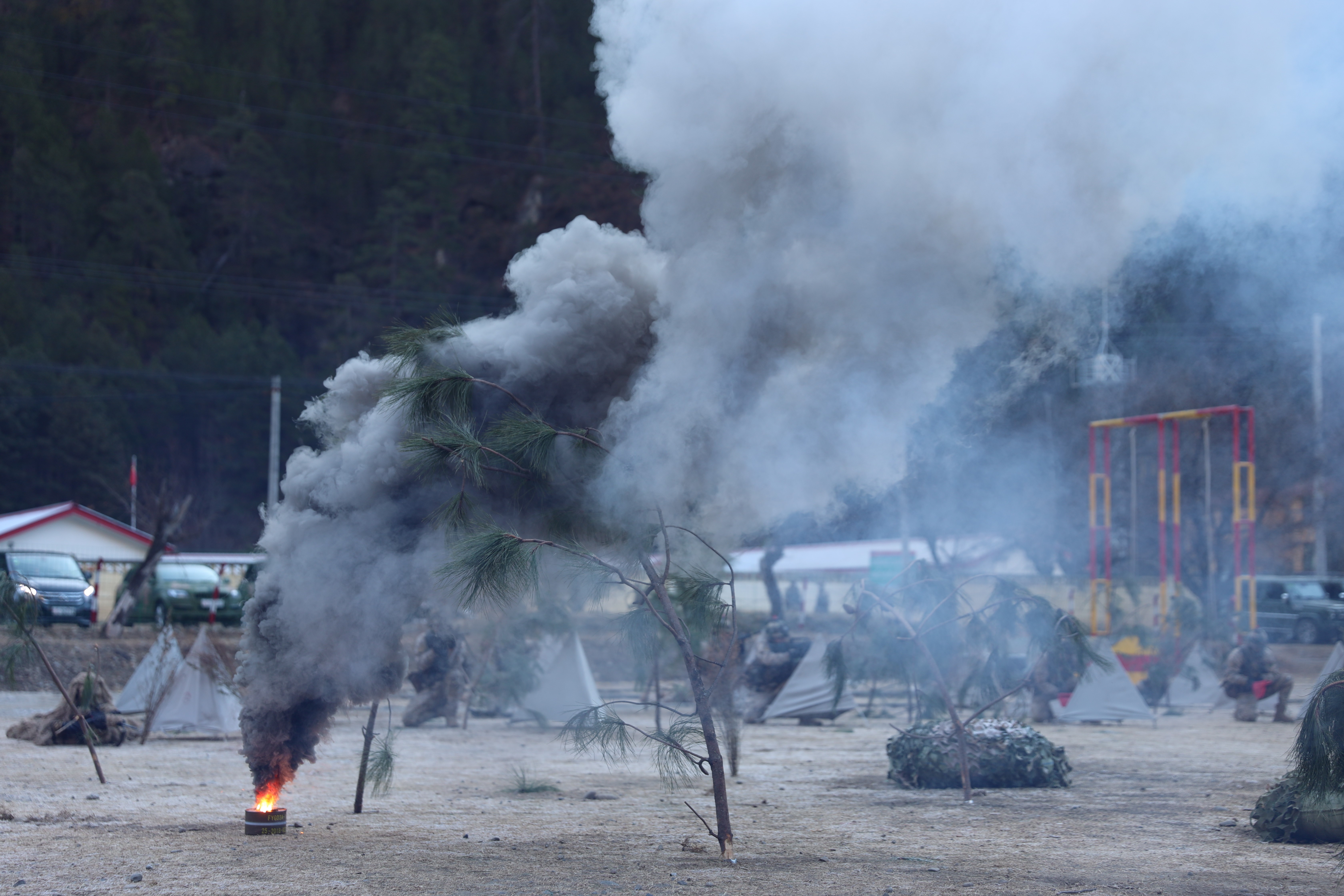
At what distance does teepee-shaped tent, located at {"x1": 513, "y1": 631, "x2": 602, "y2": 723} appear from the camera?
19.6 meters

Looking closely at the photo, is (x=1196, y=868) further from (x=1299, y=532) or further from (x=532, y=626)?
(x=1299, y=532)

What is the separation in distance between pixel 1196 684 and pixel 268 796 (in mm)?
19034

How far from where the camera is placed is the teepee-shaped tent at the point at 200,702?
57.9 feet

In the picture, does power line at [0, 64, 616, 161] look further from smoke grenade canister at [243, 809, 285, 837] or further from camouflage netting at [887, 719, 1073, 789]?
smoke grenade canister at [243, 809, 285, 837]

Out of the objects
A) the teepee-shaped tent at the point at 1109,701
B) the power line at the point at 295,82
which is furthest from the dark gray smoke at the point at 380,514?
the power line at the point at 295,82

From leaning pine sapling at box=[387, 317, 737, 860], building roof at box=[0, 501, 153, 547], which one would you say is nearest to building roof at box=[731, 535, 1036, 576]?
building roof at box=[0, 501, 153, 547]

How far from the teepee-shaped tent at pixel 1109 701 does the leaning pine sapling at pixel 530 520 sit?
1324cm

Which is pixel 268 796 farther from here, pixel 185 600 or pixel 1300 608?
pixel 1300 608

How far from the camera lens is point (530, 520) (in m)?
8.83

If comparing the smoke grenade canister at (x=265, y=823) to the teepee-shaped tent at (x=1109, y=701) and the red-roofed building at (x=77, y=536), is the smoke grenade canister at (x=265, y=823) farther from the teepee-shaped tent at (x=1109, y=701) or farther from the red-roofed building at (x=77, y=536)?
the red-roofed building at (x=77, y=536)

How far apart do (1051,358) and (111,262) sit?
60.6 m

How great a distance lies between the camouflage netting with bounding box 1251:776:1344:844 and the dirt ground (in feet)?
0.70

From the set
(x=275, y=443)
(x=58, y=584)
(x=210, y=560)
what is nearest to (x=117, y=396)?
(x=275, y=443)

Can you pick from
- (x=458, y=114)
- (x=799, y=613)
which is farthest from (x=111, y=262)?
(x=799, y=613)
